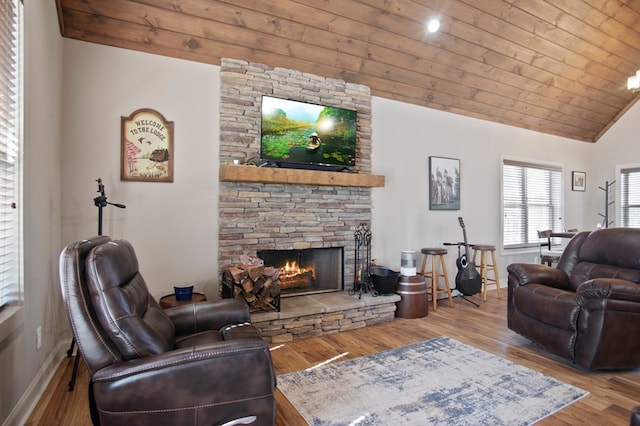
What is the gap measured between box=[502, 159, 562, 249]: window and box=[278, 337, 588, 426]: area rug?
3532 millimetres

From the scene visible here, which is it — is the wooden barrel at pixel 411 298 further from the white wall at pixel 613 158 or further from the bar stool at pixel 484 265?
the white wall at pixel 613 158

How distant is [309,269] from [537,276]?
2343 millimetres

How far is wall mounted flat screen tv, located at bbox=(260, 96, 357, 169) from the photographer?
3715 mm

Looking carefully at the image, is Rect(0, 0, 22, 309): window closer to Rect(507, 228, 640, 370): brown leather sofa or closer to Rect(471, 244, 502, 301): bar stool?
Rect(507, 228, 640, 370): brown leather sofa

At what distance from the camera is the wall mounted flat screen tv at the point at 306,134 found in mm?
3715

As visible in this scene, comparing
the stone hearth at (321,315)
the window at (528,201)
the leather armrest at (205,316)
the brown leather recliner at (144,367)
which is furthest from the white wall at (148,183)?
the window at (528,201)

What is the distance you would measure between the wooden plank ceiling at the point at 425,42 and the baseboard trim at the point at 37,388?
8.55ft

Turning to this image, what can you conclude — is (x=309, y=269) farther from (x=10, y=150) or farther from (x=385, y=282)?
(x=10, y=150)

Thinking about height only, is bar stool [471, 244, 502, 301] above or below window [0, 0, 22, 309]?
below

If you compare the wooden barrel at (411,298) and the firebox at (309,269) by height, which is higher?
the firebox at (309,269)

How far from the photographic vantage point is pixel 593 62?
527 centimetres

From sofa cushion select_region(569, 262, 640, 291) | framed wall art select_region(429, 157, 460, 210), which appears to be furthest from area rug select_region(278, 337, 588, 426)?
framed wall art select_region(429, 157, 460, 210)

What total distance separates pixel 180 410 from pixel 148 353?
283mm

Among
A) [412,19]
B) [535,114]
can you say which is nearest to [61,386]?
[412,19]
